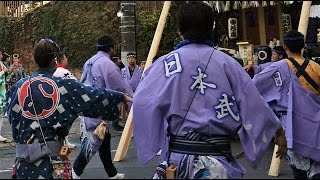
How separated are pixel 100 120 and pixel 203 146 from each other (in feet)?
10.0

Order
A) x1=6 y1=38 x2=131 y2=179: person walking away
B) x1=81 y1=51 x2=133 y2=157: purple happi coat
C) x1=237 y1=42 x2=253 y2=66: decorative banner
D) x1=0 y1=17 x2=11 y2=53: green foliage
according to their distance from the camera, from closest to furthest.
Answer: x1=6 y1=38 x2=131 y2=179: person walking away, x1=81 y1=51 x2=133 y2=157: purple happi coat, x1=237 y1=42 x2=253 y2=66: decorative banner, x1=0 y1=17 x2=11 y2=53: green foliage

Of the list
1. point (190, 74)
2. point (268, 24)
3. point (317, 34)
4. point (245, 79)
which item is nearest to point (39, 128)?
point (190, 74)

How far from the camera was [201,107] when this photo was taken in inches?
113

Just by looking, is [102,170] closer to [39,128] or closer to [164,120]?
[39,128]

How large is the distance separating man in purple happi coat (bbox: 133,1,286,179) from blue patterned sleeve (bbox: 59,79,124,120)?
0.63m

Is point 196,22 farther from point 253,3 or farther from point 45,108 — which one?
point 253,3

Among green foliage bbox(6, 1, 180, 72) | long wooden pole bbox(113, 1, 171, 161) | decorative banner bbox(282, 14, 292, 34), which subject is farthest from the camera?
green foliage bbox(6, 1, 180, 72)

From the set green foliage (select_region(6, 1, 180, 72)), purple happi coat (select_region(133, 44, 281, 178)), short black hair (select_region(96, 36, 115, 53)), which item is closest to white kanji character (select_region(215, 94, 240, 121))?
purple happi coat (select_region(133, 44, 281, 178))

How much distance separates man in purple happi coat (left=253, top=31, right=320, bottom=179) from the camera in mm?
4723

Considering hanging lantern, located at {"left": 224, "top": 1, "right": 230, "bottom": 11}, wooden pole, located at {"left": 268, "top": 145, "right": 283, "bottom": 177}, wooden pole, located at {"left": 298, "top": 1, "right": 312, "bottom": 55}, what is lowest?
wooden pole, located at {"left": 268, "top": 145, "right": 283, "bottom": 177}

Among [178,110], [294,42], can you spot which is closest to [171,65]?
[178,110]

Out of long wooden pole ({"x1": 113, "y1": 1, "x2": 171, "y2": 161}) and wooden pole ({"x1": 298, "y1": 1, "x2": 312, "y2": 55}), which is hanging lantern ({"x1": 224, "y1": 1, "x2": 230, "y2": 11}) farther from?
wooden pole ({"x1": 298, "y1": 1, "x2": 312, "y2": 55})

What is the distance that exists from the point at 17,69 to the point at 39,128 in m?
9.99

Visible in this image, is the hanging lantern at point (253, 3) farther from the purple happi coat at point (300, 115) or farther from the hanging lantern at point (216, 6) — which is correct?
the purple happi coat at point (300, 115)
